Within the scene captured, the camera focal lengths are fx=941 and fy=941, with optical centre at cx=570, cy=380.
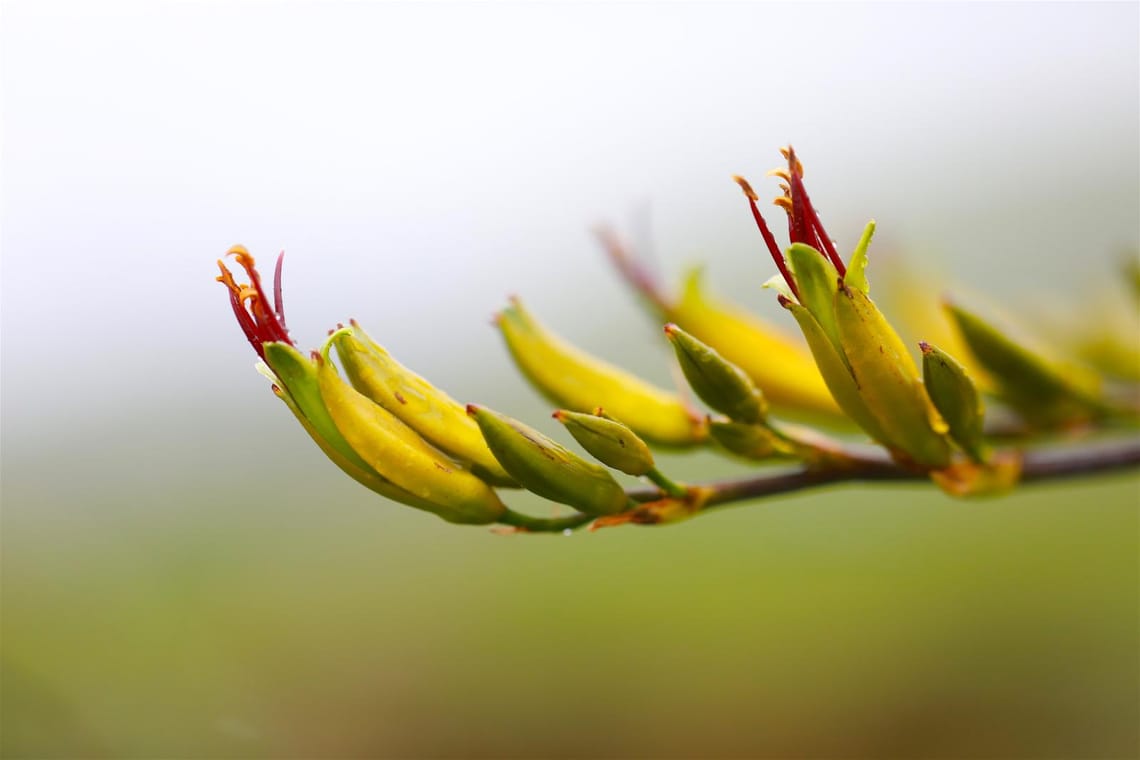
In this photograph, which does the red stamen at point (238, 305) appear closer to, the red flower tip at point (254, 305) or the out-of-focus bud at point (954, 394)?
the red flower tip at point (254, 305)

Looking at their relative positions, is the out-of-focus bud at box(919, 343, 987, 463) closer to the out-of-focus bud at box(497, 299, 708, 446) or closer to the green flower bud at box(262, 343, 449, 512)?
the out-of-focus bud at box(497, 299, 708, 446)

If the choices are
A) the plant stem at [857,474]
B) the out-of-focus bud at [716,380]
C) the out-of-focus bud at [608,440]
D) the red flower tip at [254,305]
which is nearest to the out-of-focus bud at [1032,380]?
the plant stem at [857,474]

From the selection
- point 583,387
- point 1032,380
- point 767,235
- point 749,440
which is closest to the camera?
point 767,235

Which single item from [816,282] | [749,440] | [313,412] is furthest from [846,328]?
[313,412]

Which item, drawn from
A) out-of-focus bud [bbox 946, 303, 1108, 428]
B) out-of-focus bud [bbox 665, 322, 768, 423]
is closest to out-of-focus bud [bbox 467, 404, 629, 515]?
out-of-focus bud [bbox 665, 322, 768, 423]

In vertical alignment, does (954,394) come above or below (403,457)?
below

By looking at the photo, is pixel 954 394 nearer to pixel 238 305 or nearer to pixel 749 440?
pixel 749 440

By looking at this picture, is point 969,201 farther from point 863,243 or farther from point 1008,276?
point 863,243
